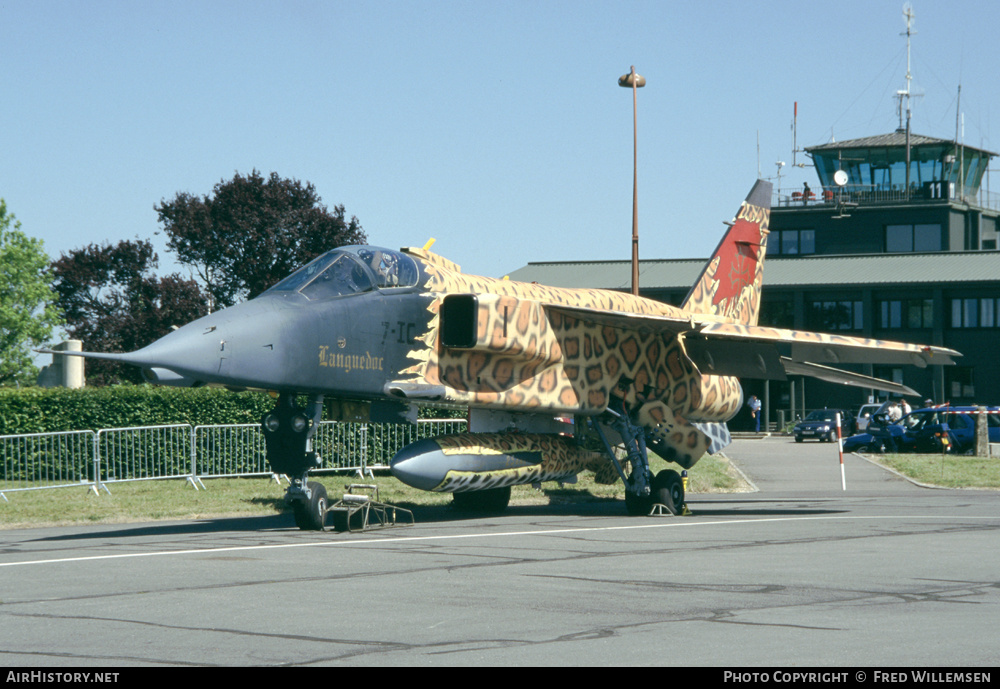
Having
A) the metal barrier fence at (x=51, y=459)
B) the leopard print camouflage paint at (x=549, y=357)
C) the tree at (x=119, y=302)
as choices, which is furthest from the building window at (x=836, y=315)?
the metal barrier fence at (x=51, y=459)

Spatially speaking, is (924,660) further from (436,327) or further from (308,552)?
(436,327)

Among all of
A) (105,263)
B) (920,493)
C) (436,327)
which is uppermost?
(105,263)

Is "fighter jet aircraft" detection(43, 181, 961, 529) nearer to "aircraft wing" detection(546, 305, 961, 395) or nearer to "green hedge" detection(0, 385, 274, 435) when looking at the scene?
"aircraft wing" detection(546, 305, 961, 395)

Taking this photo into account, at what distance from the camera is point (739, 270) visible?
23250mm

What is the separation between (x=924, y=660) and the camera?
652 cm

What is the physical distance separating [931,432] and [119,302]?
38983 millimetres

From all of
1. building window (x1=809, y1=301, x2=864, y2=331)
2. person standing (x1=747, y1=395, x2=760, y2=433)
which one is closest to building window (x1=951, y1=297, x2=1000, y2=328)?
building window (x1=809, y1=301, x2=864, y2=331)

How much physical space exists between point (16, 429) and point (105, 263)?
35.6 meters

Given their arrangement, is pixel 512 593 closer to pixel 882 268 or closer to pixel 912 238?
pixel 882 268

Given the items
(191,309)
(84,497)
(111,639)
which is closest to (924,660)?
(111,639)

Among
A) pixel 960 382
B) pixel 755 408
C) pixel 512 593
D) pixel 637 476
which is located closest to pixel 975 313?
pixel 960 382

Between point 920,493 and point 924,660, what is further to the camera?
point 920,493

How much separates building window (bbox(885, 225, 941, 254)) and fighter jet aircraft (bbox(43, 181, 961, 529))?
157ft

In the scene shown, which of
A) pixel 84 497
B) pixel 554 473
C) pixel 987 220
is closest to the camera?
pixel 554 473
